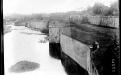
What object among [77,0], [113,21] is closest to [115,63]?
[113,21]

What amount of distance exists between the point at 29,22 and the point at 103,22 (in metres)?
0.65

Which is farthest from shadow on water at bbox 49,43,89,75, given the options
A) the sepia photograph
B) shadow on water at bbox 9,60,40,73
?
shadow on water at bbox 9,60,40,73

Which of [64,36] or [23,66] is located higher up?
[64,36]

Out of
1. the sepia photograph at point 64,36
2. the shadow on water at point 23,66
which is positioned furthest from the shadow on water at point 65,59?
the shadow on water at point 23,66

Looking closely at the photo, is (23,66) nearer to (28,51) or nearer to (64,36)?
(28,51)

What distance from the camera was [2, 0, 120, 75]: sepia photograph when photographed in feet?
4.45

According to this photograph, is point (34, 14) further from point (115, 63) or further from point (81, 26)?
point (115, 63)

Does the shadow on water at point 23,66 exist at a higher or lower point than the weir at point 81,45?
lower

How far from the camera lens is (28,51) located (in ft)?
4.44

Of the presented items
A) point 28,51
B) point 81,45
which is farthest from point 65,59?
point 28,51

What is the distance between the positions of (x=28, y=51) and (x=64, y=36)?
13.2 inches

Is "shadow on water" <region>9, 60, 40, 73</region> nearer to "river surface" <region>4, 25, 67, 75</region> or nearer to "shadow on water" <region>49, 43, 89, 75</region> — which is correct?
"river surface" <region>4, 25, 67, 75</region>

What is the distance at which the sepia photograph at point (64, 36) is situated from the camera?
1.36 metres

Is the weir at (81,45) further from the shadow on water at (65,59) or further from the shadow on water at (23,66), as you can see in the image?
the shadow on water at (23,66)
